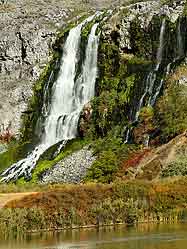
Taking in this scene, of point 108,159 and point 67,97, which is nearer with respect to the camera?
point 108,159

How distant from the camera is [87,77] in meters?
95.6

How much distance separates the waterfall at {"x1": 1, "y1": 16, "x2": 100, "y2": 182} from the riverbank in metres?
37.8

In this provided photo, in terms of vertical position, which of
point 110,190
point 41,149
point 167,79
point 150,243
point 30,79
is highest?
point 30,79

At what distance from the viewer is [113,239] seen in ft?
122

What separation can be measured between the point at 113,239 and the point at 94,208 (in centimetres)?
758

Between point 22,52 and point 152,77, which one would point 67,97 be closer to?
point 152,77

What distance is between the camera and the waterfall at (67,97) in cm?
8800

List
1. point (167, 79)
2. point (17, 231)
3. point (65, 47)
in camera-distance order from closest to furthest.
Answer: point (17, 231)
point (167, 79)
point (65, 47)

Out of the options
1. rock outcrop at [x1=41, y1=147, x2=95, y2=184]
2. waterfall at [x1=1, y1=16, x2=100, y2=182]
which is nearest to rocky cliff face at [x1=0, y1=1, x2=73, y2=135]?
waterfall at [x1=1, y1=16, x2=100, y2=182]

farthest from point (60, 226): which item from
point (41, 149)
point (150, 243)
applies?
A: point (41, 149)

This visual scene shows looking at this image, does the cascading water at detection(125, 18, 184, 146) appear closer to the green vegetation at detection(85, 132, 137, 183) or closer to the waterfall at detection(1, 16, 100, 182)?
the green vegetation at detection(85, 132, 137, 183)

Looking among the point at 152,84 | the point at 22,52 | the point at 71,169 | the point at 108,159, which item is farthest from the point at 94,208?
the point at 22,52

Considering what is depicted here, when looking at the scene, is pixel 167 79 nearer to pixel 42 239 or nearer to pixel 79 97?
pixel 79 97

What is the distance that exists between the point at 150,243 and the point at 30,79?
7737 centimetres
